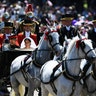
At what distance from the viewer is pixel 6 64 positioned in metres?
15.4

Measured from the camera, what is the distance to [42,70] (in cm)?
1280

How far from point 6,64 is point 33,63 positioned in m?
1.85

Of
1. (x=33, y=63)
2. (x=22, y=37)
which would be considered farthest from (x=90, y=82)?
(x=22, y=37)

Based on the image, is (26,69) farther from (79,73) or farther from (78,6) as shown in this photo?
(78,6)

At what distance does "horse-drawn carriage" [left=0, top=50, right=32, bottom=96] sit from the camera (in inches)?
594

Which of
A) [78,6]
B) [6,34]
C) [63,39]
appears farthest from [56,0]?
[63,39]

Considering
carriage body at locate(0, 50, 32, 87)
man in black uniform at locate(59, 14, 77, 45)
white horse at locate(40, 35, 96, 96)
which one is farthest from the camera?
carriage body at locate(0, 50, 32, 87)

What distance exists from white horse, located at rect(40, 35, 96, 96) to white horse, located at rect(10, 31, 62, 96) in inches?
20.6

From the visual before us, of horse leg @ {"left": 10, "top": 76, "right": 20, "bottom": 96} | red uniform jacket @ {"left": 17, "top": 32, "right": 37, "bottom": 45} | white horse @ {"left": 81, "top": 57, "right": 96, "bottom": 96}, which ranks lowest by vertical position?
horse leg @ {"left": 10, "top": 76, "right": 20, "bottom": 96}

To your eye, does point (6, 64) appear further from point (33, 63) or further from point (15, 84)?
point (33, 63)

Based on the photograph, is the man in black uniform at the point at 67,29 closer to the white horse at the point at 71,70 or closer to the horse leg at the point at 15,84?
the horse leg at the point at 15,84

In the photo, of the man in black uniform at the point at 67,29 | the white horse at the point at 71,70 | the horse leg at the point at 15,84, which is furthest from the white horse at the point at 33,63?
the man in black uniform at the point at 67,29

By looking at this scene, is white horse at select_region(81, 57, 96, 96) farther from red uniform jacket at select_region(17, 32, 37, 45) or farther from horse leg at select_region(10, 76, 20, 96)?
red uniform jacket at select_region(17, 32, 37, 45)

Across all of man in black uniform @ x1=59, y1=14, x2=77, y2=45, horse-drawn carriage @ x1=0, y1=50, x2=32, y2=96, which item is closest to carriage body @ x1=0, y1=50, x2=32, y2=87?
horse-drawn carriage @ x1=0, y1=50, x2=32, y2=96
